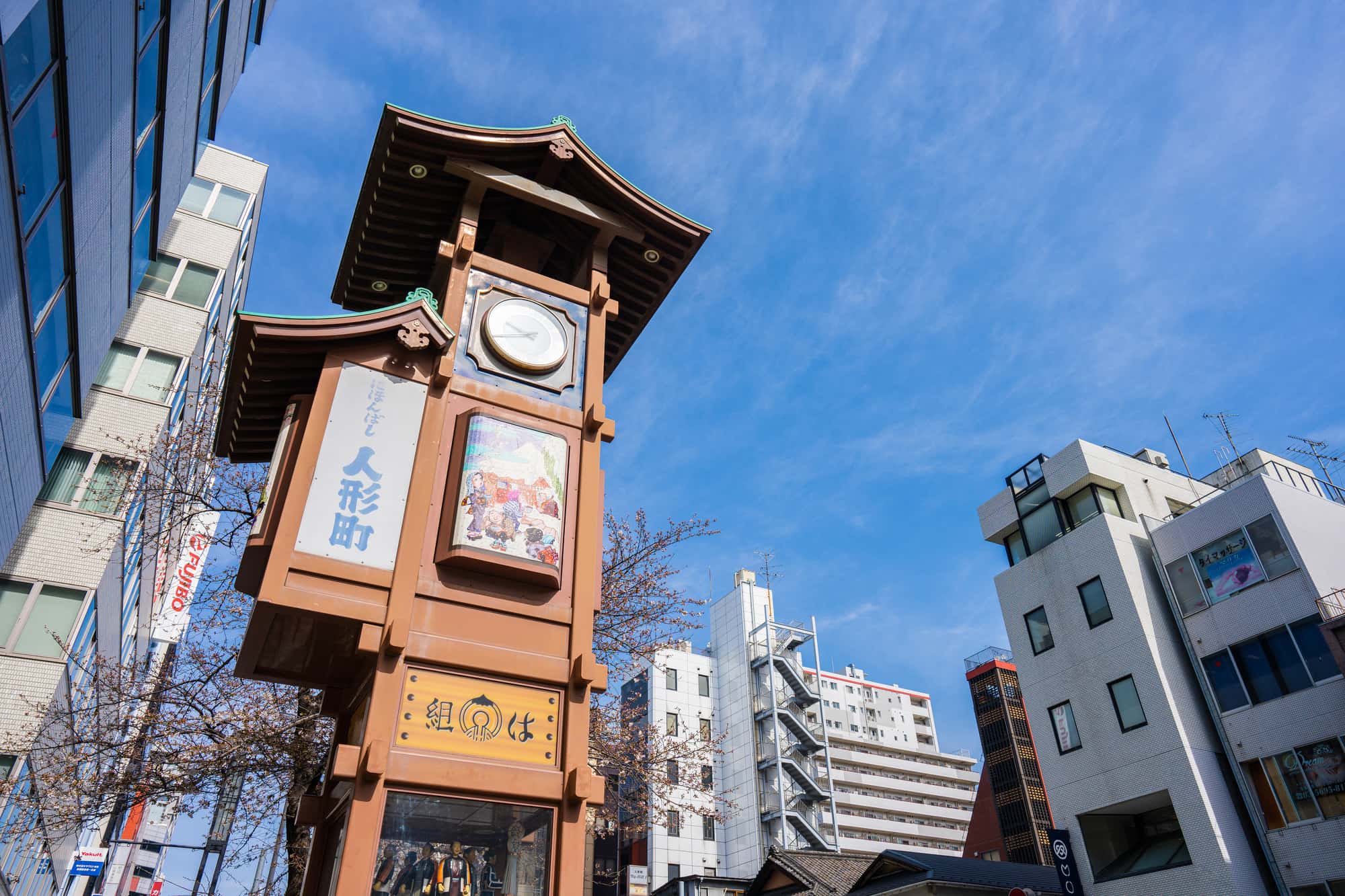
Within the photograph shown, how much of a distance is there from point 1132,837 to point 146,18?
101 feet

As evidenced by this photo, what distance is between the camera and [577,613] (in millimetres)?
9594

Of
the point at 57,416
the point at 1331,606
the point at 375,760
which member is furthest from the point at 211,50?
the point at 1331,606

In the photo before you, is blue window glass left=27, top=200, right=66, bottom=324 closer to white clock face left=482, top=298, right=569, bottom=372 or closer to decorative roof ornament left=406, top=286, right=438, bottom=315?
decorative roof ornament left=406, top=286, right=438, bottom=315

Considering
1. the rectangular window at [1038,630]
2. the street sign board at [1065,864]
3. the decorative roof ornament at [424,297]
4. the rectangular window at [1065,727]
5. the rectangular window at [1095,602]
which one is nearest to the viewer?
the decorative roof ornament at [424,297]

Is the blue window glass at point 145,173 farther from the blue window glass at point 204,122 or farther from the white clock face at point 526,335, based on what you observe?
the white clock face at point 526,335

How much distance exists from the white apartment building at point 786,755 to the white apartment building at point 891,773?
12 centimetres

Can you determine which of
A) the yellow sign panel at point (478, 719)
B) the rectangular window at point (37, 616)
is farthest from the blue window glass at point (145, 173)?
the yellow sign panel at point (478, 719)

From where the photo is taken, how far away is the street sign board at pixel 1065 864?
2248cm

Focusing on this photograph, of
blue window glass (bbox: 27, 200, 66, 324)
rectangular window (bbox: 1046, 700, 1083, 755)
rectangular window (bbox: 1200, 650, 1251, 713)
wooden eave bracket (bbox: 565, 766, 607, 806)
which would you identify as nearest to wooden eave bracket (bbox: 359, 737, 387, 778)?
wooden eave bracket (bbox: 565, 766, 607, 806)

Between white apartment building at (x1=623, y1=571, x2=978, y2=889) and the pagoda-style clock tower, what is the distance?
1743 inches

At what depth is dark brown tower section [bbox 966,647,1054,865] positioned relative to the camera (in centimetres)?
5475

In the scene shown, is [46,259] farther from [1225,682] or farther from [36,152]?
[1225,682]

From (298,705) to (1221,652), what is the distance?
23.1 m

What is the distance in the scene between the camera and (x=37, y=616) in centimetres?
2073
